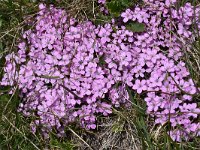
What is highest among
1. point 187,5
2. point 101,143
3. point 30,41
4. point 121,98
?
point 187,5

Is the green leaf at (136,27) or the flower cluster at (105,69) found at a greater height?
the green leaf at (136,27)

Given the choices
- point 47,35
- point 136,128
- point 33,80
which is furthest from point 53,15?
point 136,128

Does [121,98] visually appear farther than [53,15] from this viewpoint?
No

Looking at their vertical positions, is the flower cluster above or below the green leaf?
below

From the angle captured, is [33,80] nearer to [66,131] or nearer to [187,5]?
[66,131]

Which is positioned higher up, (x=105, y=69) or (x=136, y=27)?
(x=136, y=27)

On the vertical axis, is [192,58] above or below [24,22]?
below

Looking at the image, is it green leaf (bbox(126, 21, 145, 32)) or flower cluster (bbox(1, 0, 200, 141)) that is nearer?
flower cluster (bbox(1, 0, 200, 141))

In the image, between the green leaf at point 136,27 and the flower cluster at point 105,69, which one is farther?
the green leaf at point 136,27
